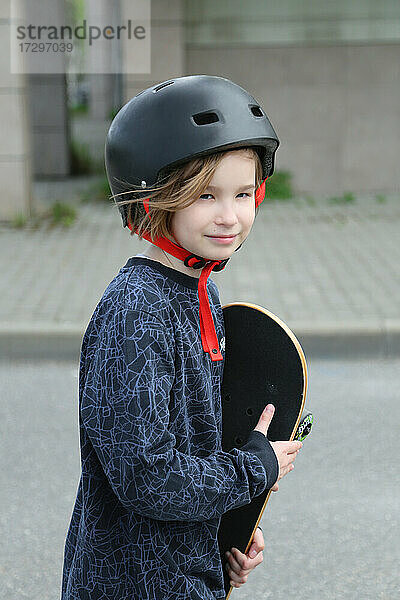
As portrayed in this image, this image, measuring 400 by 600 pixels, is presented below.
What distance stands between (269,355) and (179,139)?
53 centimetres


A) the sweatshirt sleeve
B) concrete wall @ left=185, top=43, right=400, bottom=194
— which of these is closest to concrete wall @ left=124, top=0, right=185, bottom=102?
concrete wall @ left=185, top=43, right=400, bottom=194

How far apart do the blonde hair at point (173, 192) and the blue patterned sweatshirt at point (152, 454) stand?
78 millimetres

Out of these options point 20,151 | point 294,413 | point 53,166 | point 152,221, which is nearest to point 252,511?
point 294,413

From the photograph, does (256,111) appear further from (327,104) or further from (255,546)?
(327,104)

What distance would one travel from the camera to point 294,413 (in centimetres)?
176

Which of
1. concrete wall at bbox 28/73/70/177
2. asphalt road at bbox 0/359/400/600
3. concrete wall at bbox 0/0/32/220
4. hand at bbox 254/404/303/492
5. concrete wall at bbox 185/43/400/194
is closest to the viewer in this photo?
hand at bbox 254/404/303/492

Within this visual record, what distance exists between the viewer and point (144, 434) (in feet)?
4.81

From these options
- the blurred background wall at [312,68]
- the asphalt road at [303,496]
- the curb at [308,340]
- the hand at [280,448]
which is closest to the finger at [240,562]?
the hand at [280,448]

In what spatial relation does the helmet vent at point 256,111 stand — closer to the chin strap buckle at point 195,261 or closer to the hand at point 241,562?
the chin strap buckle at point 195,261

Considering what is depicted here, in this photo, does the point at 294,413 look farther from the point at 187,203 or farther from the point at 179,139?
the point at 179,139

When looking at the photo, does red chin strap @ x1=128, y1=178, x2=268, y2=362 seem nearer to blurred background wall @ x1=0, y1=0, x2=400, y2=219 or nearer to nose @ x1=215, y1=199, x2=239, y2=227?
nose @ x1=215, y1=199, x2=239, y2=227

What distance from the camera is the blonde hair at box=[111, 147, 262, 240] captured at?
154 centimetres

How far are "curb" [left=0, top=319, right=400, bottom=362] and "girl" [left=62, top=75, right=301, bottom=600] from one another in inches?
161

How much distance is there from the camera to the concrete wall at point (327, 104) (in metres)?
11.9
